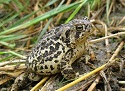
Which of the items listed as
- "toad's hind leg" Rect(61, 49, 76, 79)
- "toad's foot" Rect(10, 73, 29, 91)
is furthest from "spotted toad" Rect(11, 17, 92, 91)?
"toad's foot" Rect(10, 73, 29, 91)

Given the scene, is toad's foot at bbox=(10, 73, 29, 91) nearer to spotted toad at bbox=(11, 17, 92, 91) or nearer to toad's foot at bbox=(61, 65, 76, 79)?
spotted toad at bbox=(11, 17, 92, 91)

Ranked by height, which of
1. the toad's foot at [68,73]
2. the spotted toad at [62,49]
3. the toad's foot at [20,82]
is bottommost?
the toad's foot at [68,73]

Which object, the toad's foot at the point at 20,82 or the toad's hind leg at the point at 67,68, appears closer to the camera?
the toad's hind leg at the point at 67,68

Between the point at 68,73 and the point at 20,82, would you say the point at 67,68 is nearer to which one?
the point at 68,73

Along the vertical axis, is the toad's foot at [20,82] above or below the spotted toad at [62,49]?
below

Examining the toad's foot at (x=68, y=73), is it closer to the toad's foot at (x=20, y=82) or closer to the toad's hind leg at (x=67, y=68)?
the toad's hind leg at (x=67, y=68)

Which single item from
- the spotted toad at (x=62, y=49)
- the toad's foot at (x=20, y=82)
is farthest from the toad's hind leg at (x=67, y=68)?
the toad's foot at (x=20, y=82)

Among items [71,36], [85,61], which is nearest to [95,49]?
[85,61]

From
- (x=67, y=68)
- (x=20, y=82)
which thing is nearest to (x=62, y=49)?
(x=67, y=68)
